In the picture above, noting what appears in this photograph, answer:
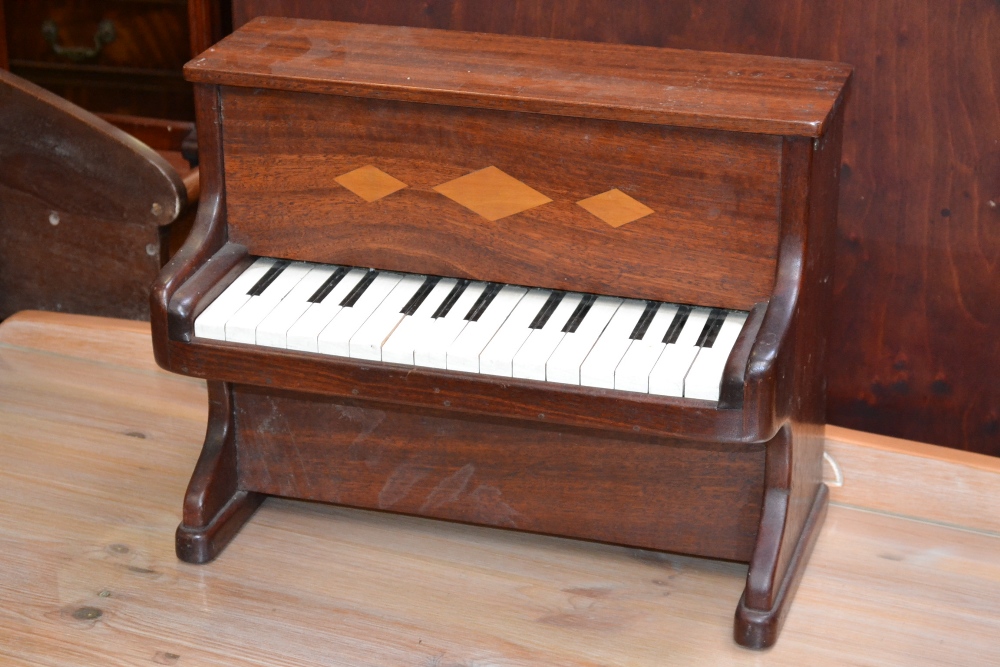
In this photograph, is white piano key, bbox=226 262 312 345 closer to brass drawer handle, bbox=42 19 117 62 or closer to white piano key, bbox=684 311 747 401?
white piano key, bbox=684 311 747 401

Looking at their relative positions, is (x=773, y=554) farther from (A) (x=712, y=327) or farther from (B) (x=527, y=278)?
(B) (x=527, y=278)

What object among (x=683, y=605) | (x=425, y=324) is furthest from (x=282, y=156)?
(x=683, y=605)

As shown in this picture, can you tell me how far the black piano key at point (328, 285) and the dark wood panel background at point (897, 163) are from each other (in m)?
0.61

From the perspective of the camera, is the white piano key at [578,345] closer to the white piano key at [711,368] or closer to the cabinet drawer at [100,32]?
the white piano key at [711,368]

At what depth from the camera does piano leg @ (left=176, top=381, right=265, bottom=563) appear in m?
2.36

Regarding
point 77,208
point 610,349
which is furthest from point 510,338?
point 77,208

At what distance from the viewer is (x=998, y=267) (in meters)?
2.44

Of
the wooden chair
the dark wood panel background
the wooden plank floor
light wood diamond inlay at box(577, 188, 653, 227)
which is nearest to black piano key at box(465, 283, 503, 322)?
light wood diamond inlay at box(577, 188, 653, 227)

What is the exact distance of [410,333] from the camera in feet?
6.89

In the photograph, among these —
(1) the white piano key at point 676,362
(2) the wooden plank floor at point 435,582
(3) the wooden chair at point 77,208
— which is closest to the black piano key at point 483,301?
(1) the white piano key at point 676,362

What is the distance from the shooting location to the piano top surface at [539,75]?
2021mm

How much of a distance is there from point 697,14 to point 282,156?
805mm

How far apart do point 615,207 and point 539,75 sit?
9.8 inches

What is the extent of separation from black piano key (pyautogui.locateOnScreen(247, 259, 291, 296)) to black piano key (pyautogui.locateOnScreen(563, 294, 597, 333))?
507 millimetres
